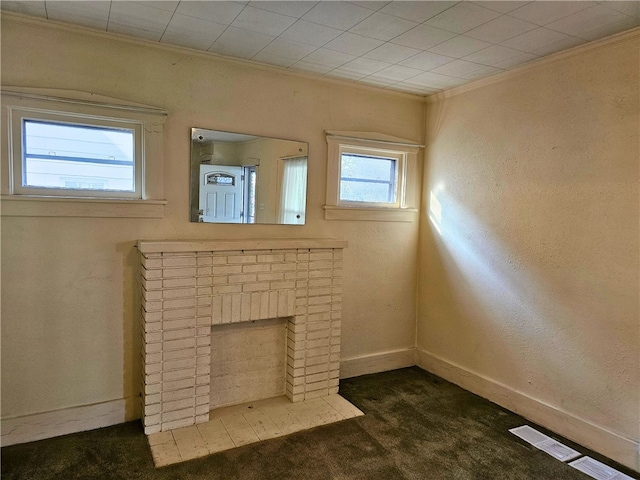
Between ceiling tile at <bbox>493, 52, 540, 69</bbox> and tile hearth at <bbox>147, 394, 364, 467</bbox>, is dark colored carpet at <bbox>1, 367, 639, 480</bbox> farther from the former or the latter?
ceiling tile at <bbox>493, 52, 540, 69</bbox>

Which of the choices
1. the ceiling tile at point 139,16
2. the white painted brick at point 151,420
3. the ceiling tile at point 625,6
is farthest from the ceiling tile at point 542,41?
the white painted brick at point 151,420

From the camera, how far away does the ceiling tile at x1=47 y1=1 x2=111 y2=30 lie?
214 cm

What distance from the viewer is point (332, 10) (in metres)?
2.11

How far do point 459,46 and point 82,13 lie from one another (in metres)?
2.19

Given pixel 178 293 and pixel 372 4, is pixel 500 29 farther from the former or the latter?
pixel 178 293

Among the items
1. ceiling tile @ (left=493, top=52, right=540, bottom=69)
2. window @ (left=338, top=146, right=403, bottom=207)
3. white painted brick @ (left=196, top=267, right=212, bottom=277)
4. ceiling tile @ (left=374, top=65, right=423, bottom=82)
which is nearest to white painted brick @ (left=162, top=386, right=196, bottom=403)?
white painted brick @ (left=196, top=267, right=212, bottom=277)

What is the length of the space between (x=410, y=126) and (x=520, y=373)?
2222 millimetres

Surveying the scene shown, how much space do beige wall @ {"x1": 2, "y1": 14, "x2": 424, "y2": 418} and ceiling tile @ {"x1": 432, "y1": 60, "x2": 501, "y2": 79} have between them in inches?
32.6

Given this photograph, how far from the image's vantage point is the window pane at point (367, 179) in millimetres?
3484

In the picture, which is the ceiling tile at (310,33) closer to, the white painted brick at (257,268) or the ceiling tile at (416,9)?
the ceiling tile at (416,9)

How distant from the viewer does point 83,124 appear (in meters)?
2.51

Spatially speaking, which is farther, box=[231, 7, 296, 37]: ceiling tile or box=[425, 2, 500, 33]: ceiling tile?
box=[231, 7, 296, 37]: ceiling tile

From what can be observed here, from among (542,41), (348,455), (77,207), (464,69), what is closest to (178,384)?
(348,455)

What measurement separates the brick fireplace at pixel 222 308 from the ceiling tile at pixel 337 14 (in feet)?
4.66
